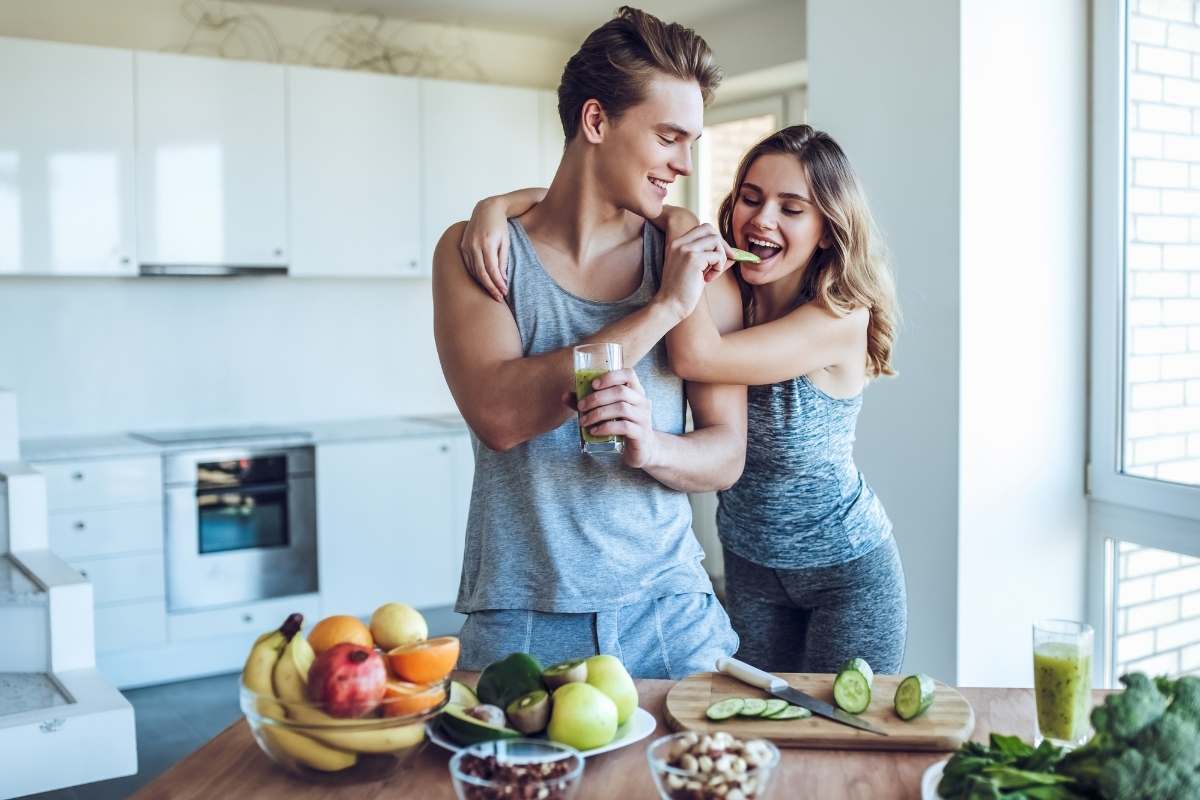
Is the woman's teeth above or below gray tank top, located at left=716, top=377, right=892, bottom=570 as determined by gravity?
above

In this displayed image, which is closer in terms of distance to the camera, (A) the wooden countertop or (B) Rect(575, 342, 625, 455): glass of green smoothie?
(A) the wooden countertop

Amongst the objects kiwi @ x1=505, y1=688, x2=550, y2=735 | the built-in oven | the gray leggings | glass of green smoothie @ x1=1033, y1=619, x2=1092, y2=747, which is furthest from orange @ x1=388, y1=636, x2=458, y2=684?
the built-in oven

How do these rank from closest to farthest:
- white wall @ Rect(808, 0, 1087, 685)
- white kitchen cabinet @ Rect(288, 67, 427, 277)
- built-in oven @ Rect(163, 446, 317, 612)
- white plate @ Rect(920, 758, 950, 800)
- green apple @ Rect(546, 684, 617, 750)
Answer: white plate @ Rect(920, 758, 950, 800), green apple @ Rect(546, 684, 617, 750), white wall @ Rect(808, 0, 1087, 685), built-in oven @ Rect(163, 446, 317, 612), white kitchen cabinet @ Rect(288, 67, 427, 277)

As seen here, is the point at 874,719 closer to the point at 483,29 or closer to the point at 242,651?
the point at 242,651

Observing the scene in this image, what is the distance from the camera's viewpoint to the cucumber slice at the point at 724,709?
4.49 feet

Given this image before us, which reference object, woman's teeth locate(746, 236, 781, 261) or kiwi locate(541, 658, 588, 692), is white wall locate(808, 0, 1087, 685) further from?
kiwi locate(541, 658, 588, 692)

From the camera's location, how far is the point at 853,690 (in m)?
1.41

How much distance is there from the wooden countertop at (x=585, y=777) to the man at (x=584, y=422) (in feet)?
0.99

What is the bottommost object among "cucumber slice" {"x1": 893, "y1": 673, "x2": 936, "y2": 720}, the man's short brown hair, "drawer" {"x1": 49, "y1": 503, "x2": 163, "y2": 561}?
"drawer" {"x1": 49, "y1": 503, "x2": 163, "y2": 561}

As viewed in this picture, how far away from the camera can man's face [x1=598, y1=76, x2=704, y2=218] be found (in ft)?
5.47

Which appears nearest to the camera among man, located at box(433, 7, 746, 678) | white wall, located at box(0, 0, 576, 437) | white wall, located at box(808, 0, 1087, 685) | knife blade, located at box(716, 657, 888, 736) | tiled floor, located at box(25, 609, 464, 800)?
knife blade, located at box(716, 657, 888, 736)

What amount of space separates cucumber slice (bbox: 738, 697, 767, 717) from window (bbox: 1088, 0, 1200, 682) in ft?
7.27

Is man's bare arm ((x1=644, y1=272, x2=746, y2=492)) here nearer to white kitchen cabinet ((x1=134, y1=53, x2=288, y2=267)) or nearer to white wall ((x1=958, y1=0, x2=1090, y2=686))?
white wall ((x1=958, y1=0, x2=1090, y2=686))

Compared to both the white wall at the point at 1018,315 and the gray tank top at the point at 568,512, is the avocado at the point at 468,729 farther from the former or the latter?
the white wall at the point at 1018,315
